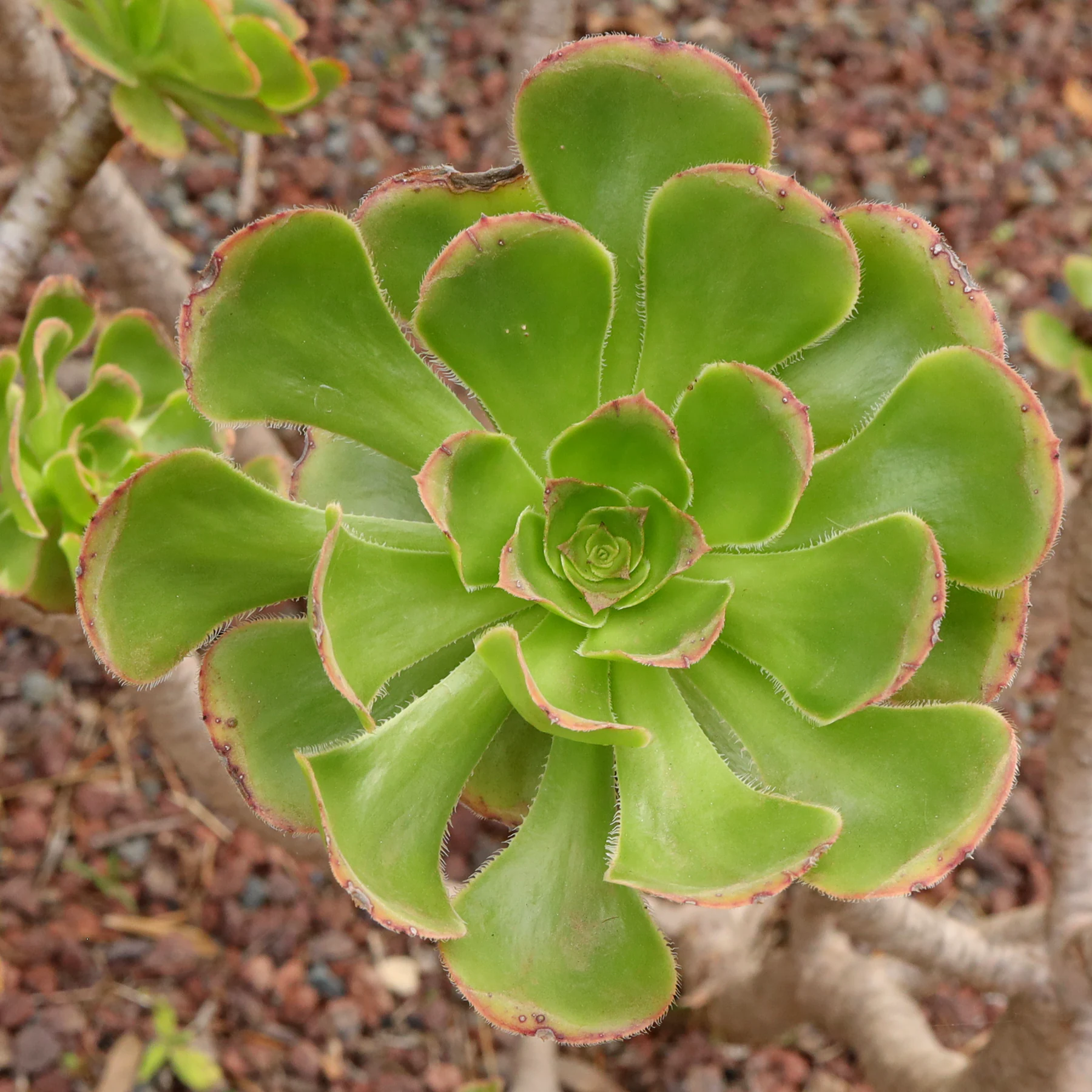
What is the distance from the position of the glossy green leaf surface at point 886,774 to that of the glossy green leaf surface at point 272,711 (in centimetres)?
30

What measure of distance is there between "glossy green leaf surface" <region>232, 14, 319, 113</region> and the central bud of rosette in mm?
481

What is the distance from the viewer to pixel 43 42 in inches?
50.4

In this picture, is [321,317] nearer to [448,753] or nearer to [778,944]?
[448,753]

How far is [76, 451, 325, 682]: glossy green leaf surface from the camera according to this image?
0.70 metres

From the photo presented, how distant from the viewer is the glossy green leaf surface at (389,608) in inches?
29.2

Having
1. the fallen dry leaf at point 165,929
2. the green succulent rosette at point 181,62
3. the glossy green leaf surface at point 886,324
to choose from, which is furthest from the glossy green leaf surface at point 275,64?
the fallen dry leaf at point 165,929

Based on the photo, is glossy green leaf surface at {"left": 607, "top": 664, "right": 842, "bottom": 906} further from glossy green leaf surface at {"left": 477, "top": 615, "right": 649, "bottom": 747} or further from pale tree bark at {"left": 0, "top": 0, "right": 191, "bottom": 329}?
pale tree bark at {"left": 0, "top": 0, "right": 191, "bottom": 329}

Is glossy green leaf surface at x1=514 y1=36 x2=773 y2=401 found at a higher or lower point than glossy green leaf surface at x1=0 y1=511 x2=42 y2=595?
higher

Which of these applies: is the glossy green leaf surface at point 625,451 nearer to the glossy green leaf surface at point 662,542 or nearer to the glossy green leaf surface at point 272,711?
the glossy green leaf surface at point 662,542

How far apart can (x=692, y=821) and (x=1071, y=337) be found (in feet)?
4.23

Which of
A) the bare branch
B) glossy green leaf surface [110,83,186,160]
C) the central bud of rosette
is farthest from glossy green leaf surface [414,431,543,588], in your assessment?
the bare branch

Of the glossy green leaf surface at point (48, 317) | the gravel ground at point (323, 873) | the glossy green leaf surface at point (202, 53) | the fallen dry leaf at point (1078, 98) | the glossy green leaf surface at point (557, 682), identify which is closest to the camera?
the glossy green leaf surface at point (557, 682)

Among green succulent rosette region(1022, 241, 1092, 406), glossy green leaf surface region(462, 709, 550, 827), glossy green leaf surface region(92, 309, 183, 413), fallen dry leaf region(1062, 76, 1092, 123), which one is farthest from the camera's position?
fallen dry leaf region(1062, 76, 1092, 123)

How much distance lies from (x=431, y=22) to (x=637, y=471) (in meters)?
2.36
